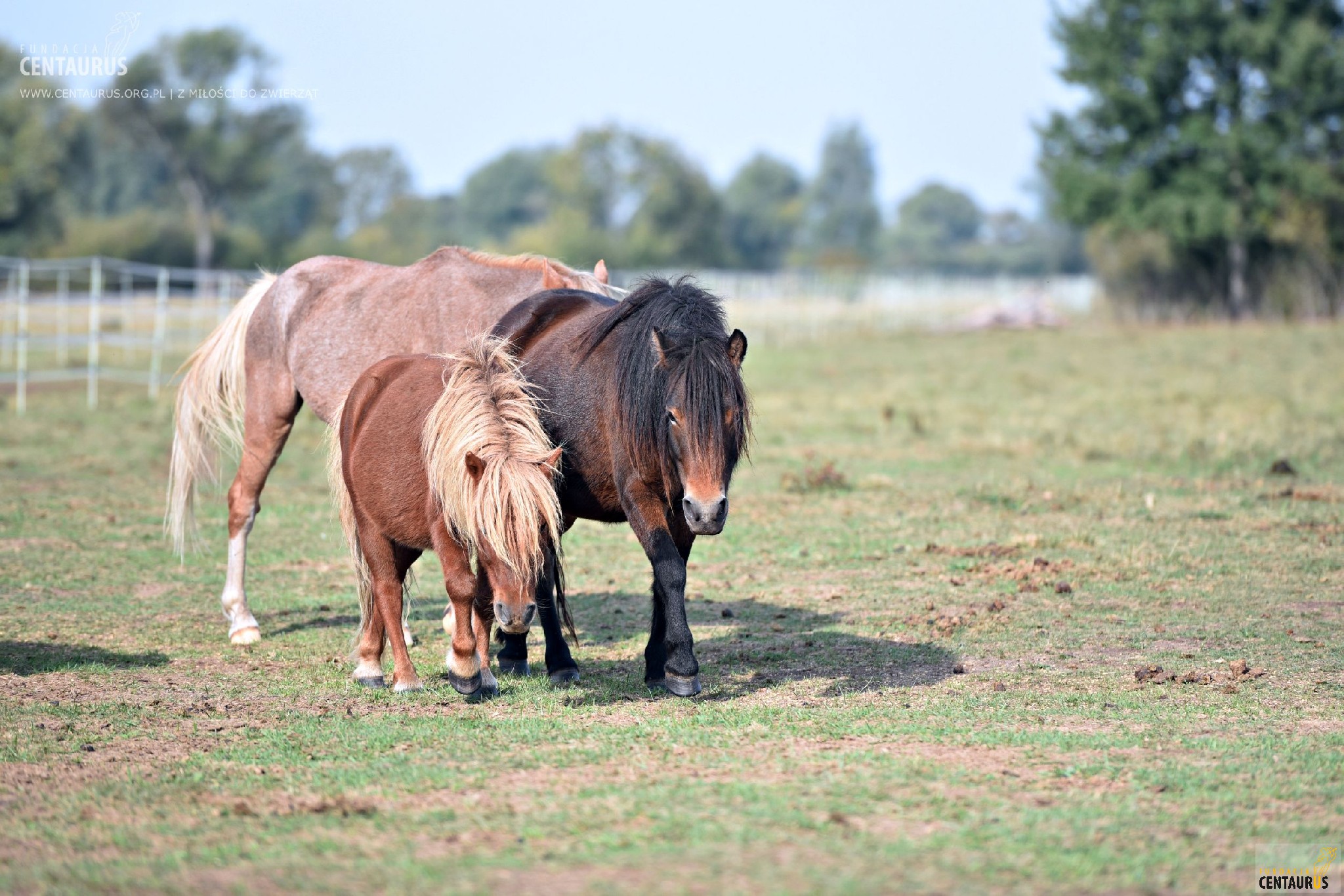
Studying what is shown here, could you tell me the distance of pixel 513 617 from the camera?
4.49 metres

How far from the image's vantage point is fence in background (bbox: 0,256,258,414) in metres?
17.3

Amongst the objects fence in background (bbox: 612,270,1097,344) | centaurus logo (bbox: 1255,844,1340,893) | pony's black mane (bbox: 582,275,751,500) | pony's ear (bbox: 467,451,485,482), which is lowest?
centaurus logo (bbox: 1255,844,1340,893)

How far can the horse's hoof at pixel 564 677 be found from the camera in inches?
217

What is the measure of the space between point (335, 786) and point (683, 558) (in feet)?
5.83

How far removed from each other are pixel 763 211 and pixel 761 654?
115233 millimetres

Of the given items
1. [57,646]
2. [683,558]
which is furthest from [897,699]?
[57,646]

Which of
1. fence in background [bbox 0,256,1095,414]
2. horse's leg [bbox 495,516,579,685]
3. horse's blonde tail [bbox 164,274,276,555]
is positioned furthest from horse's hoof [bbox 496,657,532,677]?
fence in background [bbox 0,256,1095,414]

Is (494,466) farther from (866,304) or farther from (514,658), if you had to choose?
(866,304)

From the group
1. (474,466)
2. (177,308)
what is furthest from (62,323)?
(474,466)

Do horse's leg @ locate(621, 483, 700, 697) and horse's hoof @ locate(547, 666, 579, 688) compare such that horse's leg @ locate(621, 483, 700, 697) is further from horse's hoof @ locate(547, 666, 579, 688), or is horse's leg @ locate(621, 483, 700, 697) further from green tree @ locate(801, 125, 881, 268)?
green tree @ locate(801, 125, 881, 268)

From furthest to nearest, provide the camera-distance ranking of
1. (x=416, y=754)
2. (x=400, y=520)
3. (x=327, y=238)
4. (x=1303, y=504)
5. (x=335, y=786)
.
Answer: (x=327, y=238)
(x=1303, y=504)
(x=400, y=520)
(x=416, y=754)
(x=335, y=786)

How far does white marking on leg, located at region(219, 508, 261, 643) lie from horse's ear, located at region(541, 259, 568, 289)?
2129 mm

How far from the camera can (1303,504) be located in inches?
373

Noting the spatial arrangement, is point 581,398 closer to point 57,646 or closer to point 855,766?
point 855,766
